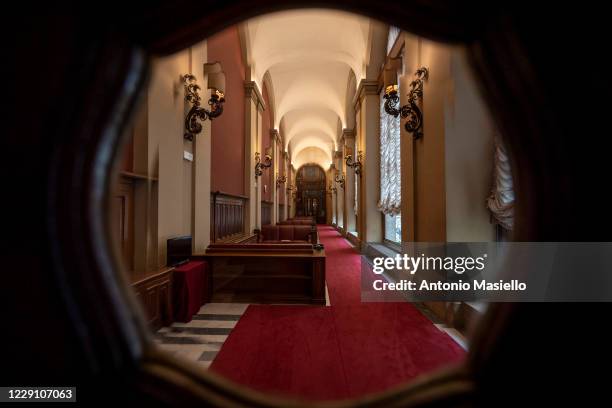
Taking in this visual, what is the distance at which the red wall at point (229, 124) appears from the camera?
4.96m

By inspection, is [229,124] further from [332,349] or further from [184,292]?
[332,349]

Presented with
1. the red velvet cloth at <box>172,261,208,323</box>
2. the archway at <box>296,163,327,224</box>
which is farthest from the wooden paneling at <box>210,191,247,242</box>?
the archway at <box>296,163,327,224</box>

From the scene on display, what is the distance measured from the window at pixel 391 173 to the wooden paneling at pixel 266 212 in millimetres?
4721

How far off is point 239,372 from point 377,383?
962mm

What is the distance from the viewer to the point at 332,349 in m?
2.24

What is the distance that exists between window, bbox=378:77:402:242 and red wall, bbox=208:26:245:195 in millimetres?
3491

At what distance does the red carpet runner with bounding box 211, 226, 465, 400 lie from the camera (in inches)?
70.9

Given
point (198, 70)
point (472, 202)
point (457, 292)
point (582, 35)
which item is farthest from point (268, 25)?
point (582, 35)

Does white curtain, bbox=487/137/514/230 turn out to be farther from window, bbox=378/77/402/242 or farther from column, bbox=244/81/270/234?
column, bbox=244/81/270/234

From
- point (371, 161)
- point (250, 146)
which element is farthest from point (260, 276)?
point (371, 161)

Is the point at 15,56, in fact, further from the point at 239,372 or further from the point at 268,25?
the point at 268,25

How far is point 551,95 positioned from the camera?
1.82 ft

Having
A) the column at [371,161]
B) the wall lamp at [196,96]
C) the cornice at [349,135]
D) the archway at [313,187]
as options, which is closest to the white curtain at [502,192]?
the wall lamp at [196,96]

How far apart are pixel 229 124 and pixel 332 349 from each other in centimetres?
507
